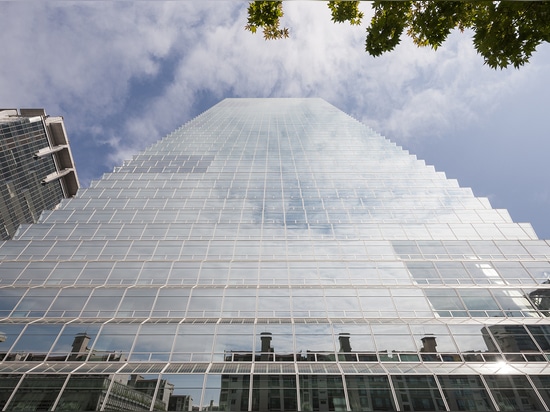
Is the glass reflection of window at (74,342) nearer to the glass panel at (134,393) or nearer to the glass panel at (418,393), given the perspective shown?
the glass panel at (134,393)

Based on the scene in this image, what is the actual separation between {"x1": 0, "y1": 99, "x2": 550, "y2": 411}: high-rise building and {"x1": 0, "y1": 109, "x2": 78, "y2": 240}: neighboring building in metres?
43.8

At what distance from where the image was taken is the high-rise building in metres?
18.6

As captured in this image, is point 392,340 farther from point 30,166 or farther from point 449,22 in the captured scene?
point 30,166

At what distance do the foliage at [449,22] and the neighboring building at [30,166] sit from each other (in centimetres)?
9003

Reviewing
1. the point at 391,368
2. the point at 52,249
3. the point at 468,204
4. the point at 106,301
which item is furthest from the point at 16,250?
the point at 468,204

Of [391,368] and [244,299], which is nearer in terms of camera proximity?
[391,368]

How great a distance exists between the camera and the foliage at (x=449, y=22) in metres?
7.10

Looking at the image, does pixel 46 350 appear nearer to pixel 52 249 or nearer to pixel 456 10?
pixel 52 249

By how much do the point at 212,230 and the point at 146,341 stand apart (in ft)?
59.9

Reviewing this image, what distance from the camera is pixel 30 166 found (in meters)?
87.6

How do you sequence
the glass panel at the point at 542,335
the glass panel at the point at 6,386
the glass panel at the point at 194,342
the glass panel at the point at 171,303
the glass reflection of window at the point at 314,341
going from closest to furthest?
1. the glass panel at the point at 6,386
2. the glass reflection of window at the point at 314,341
3. the glass panel at the point at 194,342
4. the glass panel at the point at 542,335
5. the glass panel at the point at 171,303

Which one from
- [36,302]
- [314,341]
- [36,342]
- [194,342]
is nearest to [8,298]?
[36,302]

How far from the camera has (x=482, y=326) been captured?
78.1 feet

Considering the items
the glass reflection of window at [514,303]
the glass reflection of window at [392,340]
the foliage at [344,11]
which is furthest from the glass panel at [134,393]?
the glass reflection of window at [514,303]
